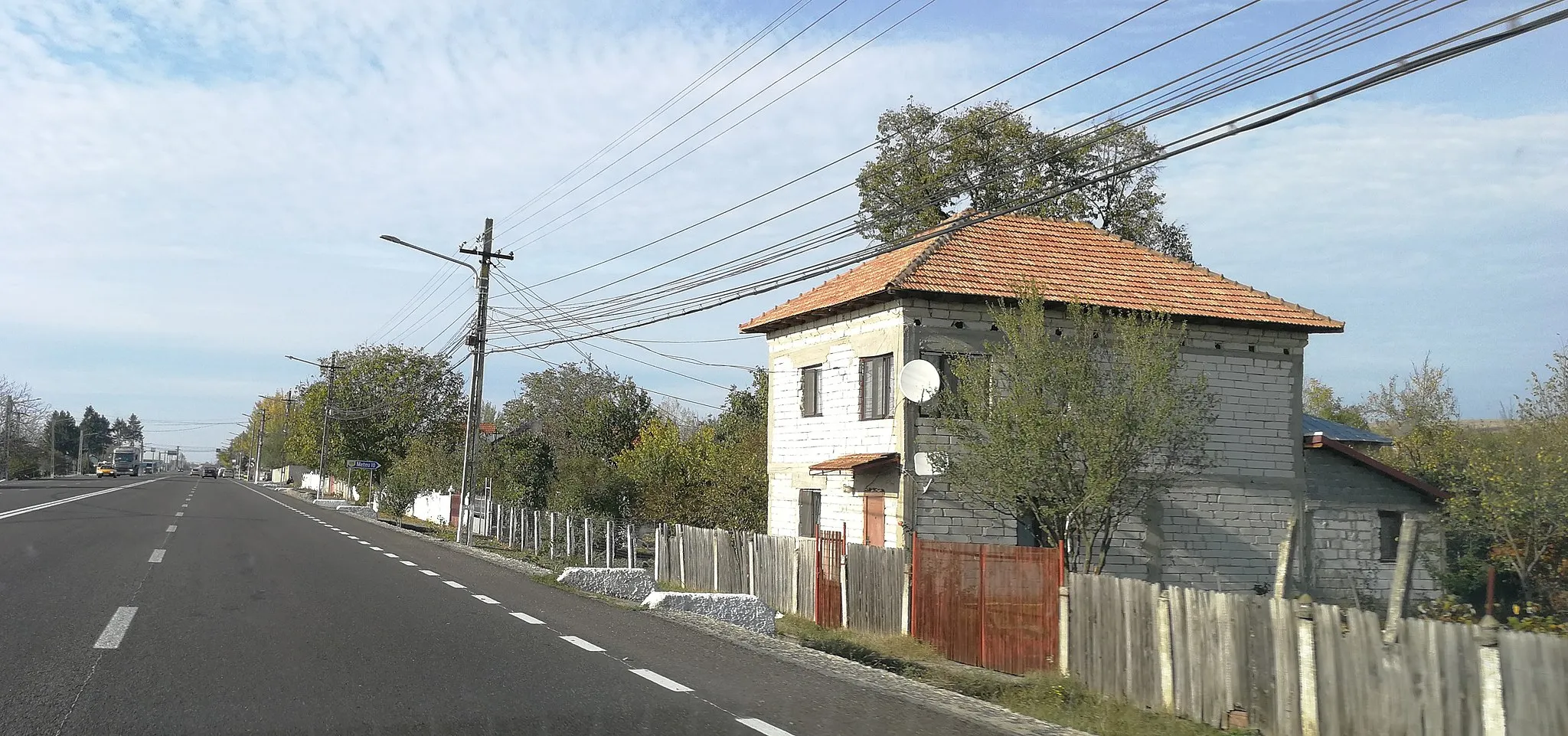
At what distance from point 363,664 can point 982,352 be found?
15.0 meters

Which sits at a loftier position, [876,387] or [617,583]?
[876,387]

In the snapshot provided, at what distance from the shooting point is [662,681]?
30.4 ft

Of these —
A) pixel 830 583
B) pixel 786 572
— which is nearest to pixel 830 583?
pixel 830 583

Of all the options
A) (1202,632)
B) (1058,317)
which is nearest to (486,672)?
(1202,632)

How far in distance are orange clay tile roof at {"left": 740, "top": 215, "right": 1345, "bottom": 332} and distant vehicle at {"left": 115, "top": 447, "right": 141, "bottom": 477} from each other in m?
125

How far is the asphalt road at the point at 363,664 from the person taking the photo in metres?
7.45

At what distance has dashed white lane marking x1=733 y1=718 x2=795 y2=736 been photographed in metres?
7.48

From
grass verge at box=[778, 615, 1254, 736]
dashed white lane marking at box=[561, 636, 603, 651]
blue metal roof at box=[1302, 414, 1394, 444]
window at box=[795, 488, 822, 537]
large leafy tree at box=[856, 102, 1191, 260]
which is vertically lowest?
grass verge at box=[778, 615, 1254, 736]

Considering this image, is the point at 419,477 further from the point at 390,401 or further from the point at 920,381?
the point at 920,381

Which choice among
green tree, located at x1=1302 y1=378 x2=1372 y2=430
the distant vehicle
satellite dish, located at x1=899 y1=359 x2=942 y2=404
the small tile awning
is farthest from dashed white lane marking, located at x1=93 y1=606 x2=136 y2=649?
the distant vehicle

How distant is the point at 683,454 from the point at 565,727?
29.4m

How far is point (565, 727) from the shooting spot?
7.29 metres

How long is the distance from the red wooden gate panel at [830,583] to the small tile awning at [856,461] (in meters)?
3.01

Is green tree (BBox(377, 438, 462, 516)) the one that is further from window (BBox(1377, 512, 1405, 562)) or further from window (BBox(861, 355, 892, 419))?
window (BBox(1377, 512, 1405, 562))
